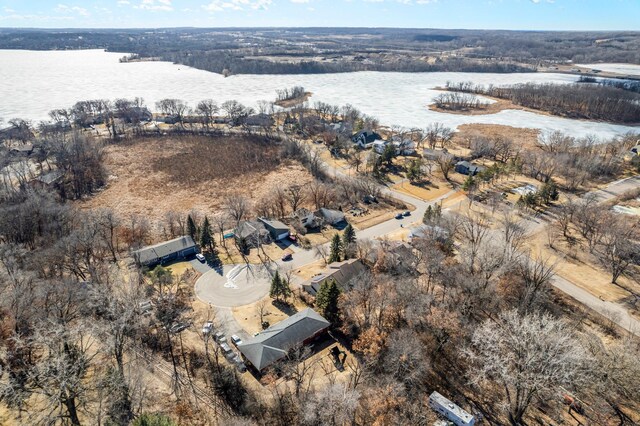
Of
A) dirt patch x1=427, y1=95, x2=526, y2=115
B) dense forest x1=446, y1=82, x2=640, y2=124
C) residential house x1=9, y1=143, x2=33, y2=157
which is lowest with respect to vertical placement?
residential house x1=9, y1=143, x2=33, y2=157

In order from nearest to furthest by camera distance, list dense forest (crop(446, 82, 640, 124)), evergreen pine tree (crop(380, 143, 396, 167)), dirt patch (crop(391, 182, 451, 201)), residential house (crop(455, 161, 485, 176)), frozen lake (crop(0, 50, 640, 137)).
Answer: dirt patch (crop(391, 182, 451, 201)) < residential house (crop(455, 161, 485, 176)) < evergreen pine tree (crop(380, 143, 396, 167)) < frozen lake (crop(0, 50, 640, 137)) < dense forest (crop(446, 82, 640, 124))

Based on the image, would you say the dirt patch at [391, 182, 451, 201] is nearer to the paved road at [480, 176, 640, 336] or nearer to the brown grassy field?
the paved road at [480, 176, 640, 336]

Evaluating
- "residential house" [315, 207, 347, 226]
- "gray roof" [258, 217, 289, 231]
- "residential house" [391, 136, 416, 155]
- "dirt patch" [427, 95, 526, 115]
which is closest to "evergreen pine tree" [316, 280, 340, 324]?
"gray roof" [258, 217, 289, 231]

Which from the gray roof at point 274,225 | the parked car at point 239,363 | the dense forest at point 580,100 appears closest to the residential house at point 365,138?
the gray roof at point 274,225

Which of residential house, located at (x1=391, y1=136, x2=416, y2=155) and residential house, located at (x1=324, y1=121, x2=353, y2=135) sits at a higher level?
residential house, located at (x1=324, y1=121, x2=353, y2=135)

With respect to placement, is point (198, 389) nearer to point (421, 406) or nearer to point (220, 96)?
point (421, 406)

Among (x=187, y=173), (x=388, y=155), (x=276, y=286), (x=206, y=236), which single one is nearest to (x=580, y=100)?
(x=388, y=155)

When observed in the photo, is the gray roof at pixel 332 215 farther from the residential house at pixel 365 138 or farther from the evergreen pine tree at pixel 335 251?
the residential house at pixel 365 138

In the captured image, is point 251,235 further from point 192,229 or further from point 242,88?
point 242,88
